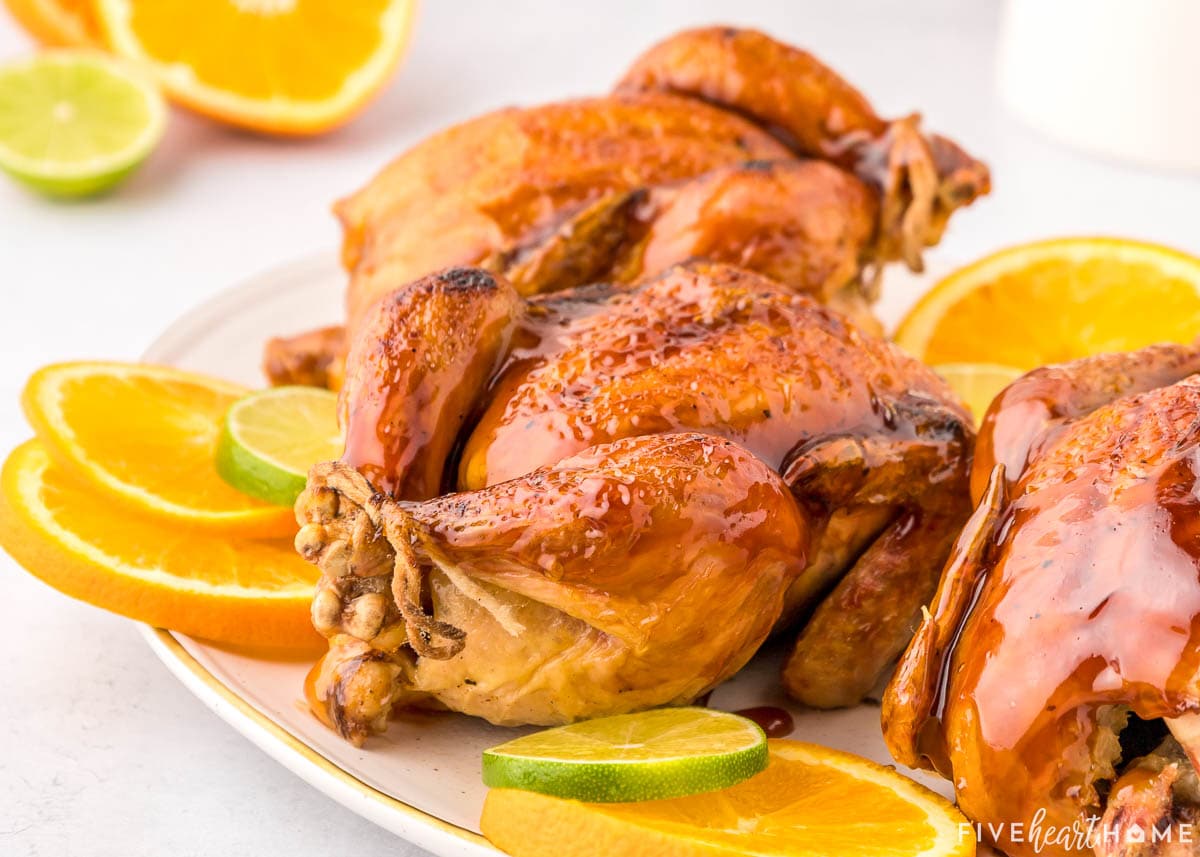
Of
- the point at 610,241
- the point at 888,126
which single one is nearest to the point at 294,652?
the point at 610,241

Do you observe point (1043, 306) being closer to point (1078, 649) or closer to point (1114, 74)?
point (1078, 649)

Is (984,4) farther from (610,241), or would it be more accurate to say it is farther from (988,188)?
(610,241)

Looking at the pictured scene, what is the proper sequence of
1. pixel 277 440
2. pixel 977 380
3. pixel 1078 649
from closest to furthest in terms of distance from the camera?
pixel 1078 649 → pixel 277 440 → pixel 977 380

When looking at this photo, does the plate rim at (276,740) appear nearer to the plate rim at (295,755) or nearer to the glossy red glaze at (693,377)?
the plate rim at (295,755)

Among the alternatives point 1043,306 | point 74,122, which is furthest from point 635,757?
point 74,122

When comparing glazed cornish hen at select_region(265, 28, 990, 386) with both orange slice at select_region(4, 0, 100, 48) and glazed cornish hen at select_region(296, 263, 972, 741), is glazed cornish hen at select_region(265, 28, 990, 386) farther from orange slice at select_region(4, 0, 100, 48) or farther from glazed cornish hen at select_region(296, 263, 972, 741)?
orange slice at select_region(4, 0, 100, 48)

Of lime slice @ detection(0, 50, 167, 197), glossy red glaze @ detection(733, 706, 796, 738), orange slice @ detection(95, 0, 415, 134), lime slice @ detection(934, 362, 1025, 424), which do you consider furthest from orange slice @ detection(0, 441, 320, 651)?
orange slice @ detection(95, 0, 415, 134)
